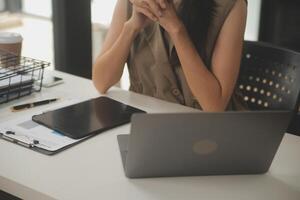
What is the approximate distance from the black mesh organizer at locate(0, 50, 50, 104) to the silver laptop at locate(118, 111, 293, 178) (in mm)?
574

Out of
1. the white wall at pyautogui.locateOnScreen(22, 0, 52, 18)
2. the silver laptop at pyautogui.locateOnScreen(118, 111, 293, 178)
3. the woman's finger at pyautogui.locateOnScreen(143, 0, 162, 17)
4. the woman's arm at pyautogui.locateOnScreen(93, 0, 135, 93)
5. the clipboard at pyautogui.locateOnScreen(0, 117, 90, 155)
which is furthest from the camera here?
the white wall at pyautogui.locateOnScreen(22, 0, 52, 18)

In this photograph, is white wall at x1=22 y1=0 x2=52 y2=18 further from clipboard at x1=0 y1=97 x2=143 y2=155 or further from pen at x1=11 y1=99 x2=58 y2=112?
clipboard at x1=0 y1=97 x2=143 y2=155

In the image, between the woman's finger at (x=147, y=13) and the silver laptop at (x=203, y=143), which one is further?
the woman's finger at (x=147, y=13)

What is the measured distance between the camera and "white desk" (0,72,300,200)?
42.9 inches

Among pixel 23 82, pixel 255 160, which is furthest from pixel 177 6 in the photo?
pixel 255 160

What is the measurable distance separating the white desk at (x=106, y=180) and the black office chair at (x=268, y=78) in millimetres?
337

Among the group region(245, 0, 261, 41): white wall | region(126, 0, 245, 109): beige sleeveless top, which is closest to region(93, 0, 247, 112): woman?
region(126, 0, 245, 109): beige sleeveless top

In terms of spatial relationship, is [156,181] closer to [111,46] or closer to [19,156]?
[19,156]

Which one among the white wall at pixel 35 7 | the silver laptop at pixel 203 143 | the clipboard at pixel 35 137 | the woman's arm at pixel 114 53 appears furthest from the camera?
the white wall at pixel 35 7

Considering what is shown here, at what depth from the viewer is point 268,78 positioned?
5.46 ft

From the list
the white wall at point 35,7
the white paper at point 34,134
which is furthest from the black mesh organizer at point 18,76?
the white wall at point 35,7

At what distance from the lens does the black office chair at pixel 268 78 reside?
1602 millimetres

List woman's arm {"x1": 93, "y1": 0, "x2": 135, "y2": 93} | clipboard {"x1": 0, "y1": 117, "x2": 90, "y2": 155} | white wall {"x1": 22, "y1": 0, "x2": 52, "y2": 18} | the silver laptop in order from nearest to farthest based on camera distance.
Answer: the silver laptop, clipboard {"x1": 0, "y1": 117, "x2": 90, "y2": 155}, woman's arm {"x1": 93, "y1": 0, "x2": 135, "y2": 93}, white wall {"x1": 22, "y1": 0, "x2": 52, "y2": 18}

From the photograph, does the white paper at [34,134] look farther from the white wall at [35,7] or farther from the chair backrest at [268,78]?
the white wall at [35,7]
